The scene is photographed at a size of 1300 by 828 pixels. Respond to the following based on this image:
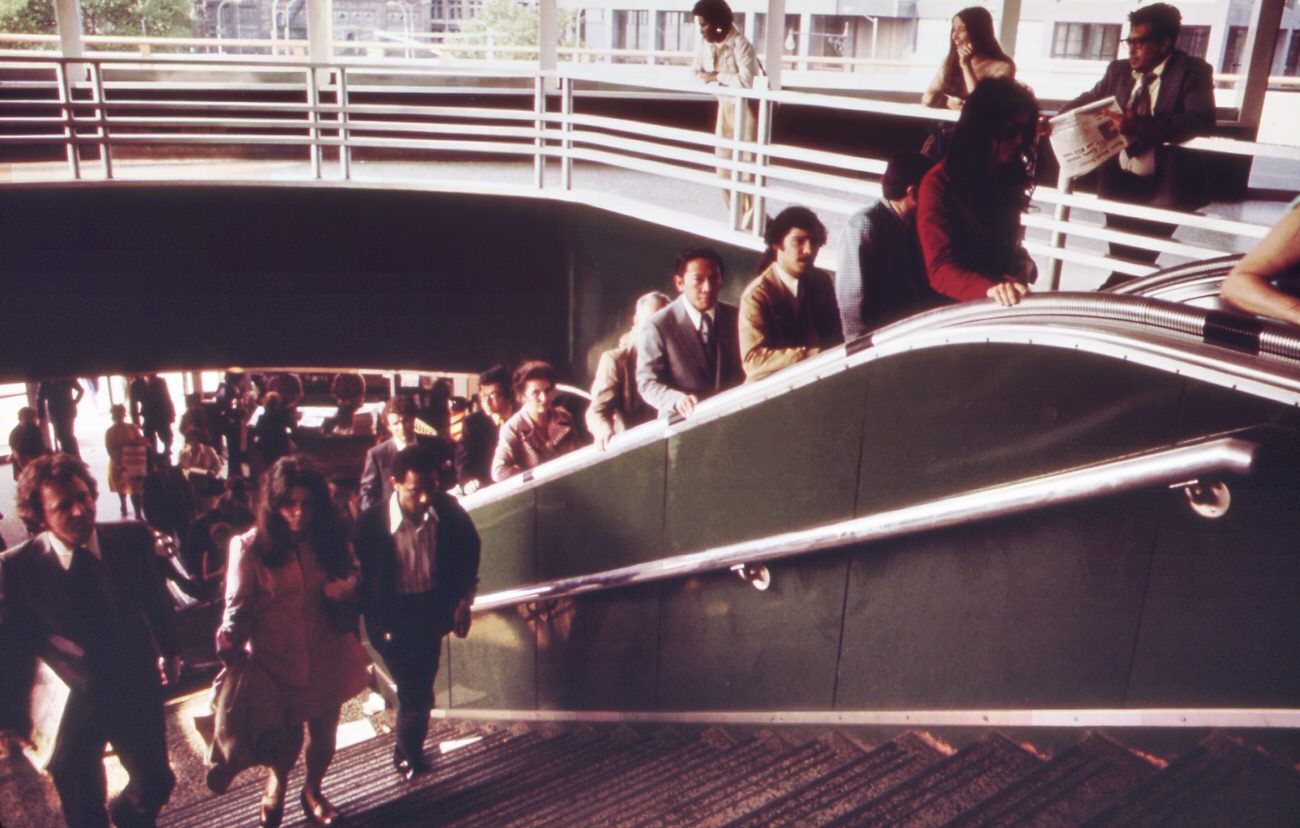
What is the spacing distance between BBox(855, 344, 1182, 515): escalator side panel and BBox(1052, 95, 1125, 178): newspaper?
Answer: 112 cm

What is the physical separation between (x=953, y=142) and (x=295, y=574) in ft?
9.31

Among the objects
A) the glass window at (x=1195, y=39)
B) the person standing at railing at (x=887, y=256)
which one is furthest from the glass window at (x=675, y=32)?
the person standing at railing at (x=887, y=256)

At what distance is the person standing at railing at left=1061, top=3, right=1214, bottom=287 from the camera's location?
3.73 meters

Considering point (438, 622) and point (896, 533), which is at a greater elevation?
point (896, 533)

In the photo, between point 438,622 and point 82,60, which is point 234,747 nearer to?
point 438,622

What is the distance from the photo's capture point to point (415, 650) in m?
4.28

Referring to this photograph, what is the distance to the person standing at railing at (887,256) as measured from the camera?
9.95ft

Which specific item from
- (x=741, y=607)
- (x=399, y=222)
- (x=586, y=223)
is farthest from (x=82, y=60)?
(x=741, y=607)

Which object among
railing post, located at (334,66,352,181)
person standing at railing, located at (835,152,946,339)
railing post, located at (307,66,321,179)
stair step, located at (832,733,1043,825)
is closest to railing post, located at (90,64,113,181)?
railing post, located at (307,66,321,179)

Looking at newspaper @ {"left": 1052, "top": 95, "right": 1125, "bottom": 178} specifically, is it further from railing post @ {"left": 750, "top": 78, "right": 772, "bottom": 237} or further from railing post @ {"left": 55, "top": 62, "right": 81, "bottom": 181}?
railing post @ {"left": 55, "top": 62, "right": 81, "bottom": 181}

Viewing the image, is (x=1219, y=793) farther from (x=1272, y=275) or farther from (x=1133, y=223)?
(x=1133, y=223)

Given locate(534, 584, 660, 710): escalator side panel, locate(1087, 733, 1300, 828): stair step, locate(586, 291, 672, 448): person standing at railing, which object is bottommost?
locate(534, 584, 660, 710): escalator side panel

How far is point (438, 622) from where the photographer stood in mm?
4297

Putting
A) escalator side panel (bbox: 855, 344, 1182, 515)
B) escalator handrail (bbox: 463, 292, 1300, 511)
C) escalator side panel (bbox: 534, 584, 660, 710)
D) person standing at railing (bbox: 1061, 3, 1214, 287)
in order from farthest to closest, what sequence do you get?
escalator side panel (bbox: 534, 584, 660, 710), person standing at railing (bbox: 1061, 3, 1214, 287), escalator side panel (bbox: 855, 344, 1182, 515), escalator handrail (bbox: 463, 292, 1300, 511)
